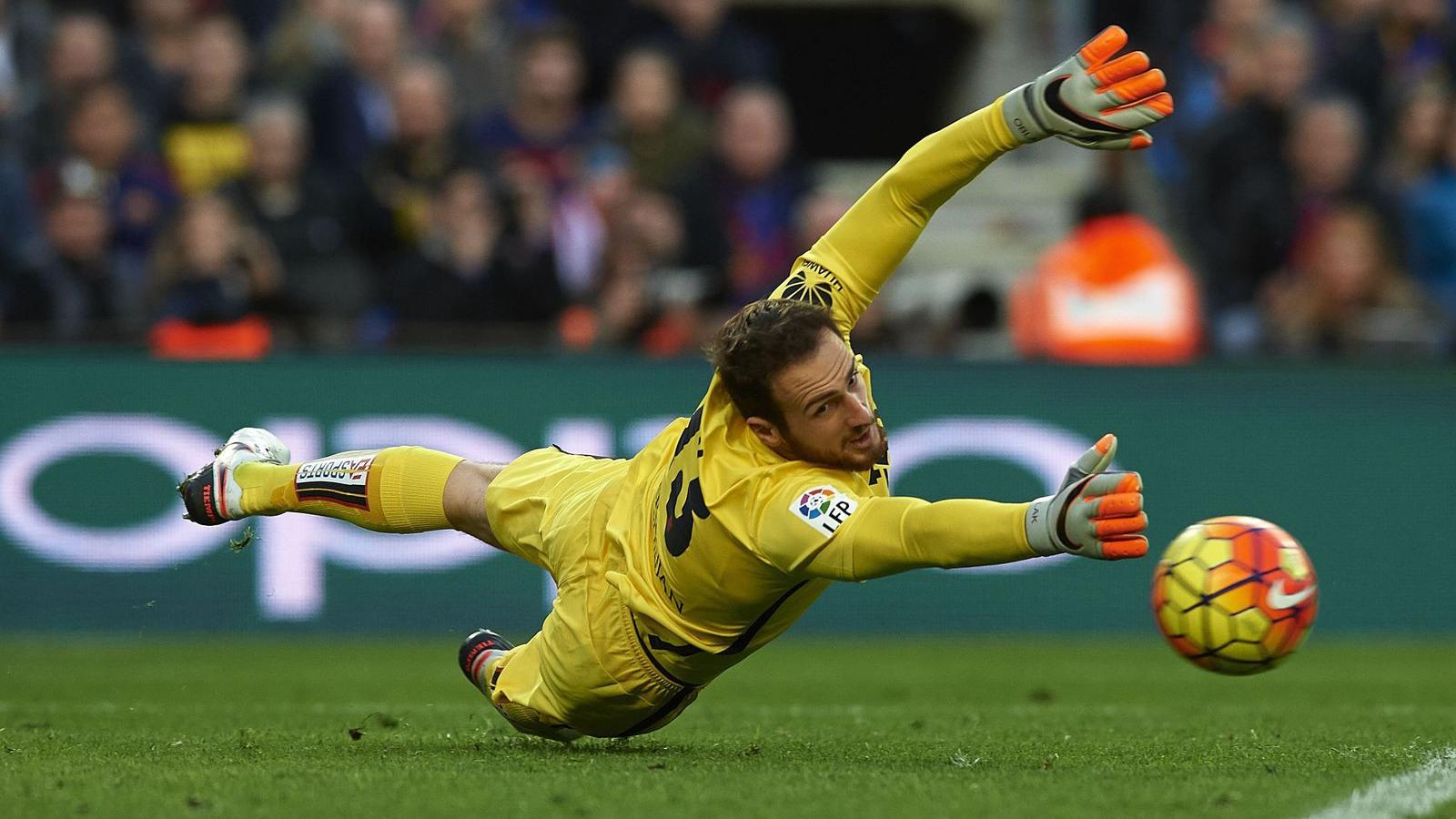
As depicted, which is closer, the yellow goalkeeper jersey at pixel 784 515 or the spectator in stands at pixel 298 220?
the yellow goalkeeper jersey at pixel 784 515

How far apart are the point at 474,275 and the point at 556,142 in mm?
1623

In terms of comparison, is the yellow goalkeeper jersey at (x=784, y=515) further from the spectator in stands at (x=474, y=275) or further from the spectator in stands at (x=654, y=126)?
the spectator in stands at (x=654, y=126)

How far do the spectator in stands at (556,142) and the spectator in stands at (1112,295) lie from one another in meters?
3.11

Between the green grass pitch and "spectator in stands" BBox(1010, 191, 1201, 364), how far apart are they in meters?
1.98

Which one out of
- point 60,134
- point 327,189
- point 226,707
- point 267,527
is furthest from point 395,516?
point 60,134

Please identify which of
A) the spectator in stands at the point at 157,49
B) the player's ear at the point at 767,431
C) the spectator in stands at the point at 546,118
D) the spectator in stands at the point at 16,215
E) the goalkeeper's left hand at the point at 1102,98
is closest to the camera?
the player's ear at the point at 767,431

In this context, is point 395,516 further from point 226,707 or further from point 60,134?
point 60,134

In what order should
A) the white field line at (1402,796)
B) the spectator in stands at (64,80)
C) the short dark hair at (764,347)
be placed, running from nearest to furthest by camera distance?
the white field line at (1402,796) → the short dark hair at (764,347) → the spectator in stands at (64,80)

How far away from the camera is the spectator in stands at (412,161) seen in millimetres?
13102

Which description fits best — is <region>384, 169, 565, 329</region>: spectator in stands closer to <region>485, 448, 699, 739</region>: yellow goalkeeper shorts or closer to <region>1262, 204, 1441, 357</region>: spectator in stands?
<region>1262, 204, 1441, 357</region>: spectator in stands

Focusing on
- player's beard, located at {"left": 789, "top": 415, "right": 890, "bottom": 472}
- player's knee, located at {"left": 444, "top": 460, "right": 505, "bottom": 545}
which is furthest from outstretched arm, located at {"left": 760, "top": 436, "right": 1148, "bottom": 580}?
player's knee, located at {"left": 444, "top": 460, "right": 505, "bottom": 545}

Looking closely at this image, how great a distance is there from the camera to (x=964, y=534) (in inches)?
213

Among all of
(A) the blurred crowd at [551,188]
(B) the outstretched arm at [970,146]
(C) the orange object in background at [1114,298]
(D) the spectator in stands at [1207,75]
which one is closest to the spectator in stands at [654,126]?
(A) the blurred crowd at [551,188]

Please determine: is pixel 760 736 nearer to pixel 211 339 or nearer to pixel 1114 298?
pixel 1114 298
